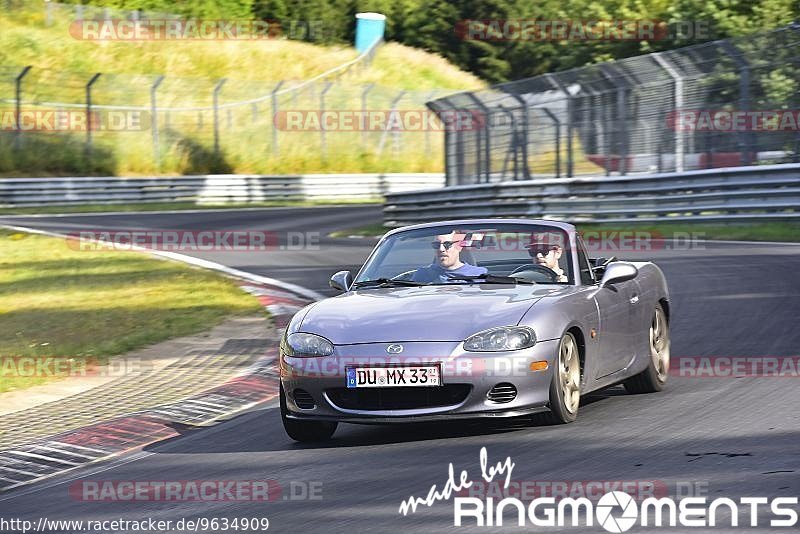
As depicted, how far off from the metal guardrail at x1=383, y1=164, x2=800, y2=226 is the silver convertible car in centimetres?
1320

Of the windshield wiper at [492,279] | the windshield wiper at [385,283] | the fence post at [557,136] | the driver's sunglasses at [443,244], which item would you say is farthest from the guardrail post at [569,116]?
the windshield wiper at [492,279]

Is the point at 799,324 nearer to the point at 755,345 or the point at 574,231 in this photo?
the point at 755,345

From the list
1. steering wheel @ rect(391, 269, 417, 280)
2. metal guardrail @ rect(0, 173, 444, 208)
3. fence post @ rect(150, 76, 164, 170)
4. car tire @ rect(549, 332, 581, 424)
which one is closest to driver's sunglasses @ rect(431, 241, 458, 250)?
steering wheel @ rect(391, 269, 417, 280)

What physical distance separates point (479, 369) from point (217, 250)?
17067 mm

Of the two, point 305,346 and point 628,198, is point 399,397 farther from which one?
point 628,198

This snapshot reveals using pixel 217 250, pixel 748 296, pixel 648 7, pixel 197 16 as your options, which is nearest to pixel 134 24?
pixel 197 16

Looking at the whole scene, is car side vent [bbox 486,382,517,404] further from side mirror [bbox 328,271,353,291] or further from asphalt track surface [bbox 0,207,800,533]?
side mirror [bbox 328,271,353,291]

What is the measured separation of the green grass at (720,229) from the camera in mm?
21156

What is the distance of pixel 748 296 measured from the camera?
13.3 m

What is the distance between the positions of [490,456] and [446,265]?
1.97 m

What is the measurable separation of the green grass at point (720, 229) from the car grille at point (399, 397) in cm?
1389

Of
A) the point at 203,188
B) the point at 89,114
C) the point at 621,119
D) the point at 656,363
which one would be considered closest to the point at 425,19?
the point at 89,114

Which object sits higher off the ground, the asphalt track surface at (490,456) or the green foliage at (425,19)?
the green foliage at (425,19)

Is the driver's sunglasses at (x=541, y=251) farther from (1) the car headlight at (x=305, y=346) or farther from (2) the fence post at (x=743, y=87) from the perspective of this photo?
(2) the fence post at (x=743, y=87)
